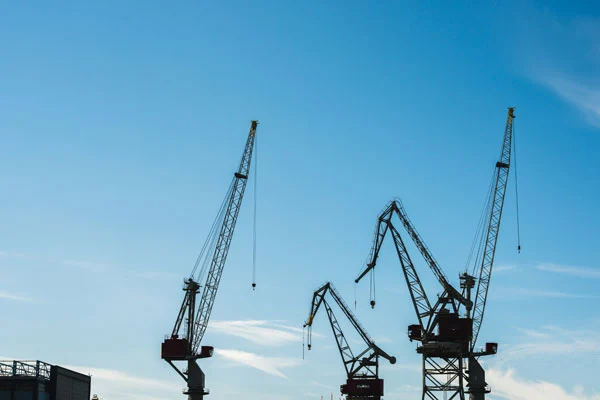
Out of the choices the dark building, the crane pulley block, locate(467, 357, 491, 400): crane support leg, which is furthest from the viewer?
the crane pulley block

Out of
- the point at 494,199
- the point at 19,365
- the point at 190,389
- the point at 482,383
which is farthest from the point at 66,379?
the point at 494,199

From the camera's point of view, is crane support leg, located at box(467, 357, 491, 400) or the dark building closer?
the dark building

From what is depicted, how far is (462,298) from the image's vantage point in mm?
155625

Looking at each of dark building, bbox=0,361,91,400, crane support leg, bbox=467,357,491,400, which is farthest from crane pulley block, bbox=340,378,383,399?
dark building, bbox=0,361,91,400

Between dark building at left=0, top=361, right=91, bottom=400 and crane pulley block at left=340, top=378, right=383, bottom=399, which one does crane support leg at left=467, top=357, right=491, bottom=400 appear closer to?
crane pulley block at left=340, top=378, right=383, bottom=399

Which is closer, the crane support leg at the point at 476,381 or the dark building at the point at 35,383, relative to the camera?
the dark building at the point at 35,383

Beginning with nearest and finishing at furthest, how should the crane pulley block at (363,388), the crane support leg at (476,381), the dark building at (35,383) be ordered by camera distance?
the dark building at (35,383) < the crane support leg at (476,381) < the crane pulley block at (363,388)

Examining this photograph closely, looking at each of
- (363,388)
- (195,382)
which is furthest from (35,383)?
(363,388)

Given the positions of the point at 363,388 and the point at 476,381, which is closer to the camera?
the point at 476,381

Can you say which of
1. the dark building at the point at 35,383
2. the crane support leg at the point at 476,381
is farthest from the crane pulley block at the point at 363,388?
the dark building at the point at 35,383

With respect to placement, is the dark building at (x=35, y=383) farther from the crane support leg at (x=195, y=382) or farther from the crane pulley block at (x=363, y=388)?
the crane pulley block at (x=363, y=388)

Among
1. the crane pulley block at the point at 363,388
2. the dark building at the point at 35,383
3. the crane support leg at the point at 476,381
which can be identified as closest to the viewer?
the dark building at the point at 35,383

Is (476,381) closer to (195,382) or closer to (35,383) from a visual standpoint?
(195,382)

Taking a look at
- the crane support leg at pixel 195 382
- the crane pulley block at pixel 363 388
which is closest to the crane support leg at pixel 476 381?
the crane pulley block at pixel 363 388
